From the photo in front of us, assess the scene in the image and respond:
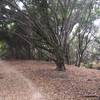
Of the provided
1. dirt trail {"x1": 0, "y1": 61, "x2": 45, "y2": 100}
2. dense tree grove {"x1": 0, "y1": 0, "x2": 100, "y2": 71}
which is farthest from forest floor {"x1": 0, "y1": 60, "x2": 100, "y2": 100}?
dense tree grove {"x1": 0, "y1": 0, "x2": 100, "y2": 71}

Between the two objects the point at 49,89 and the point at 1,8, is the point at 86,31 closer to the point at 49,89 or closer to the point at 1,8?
the point at 1,8

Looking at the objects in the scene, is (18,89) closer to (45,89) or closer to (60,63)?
(45,89)

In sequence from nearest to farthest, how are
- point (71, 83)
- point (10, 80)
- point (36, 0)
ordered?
point (71, 83), point (10, 80), point (36, 0)

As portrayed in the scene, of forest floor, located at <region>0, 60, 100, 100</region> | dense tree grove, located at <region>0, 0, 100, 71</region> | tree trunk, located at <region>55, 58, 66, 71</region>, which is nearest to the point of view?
forest floor, located at <region>0, 60, 100, 100</region>

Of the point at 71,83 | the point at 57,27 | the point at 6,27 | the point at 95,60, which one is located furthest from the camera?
the point at 95,60

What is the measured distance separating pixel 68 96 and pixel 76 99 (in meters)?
0.44

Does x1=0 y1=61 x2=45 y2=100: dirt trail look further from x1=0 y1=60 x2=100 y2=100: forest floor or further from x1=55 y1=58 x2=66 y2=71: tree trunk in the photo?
x1=55 y1=58 x2=66 y2=71: tree trunk

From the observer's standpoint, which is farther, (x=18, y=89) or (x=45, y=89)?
(x=18, y=89)

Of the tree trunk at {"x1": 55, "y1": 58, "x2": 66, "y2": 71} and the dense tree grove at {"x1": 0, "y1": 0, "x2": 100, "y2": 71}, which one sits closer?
the dense tree grove at {"x1": 0, "y1": 0, "x2": 100, "y2": 71}

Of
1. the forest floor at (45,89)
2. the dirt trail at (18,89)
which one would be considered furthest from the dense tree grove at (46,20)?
the dirt trail at (18,89)

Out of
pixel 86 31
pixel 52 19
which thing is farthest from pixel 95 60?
pixel 52 19

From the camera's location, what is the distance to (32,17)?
11906mm

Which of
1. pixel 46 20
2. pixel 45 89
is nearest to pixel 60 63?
pixel 46 20

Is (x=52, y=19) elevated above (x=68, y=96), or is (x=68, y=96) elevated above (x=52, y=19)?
(x=52, y=19)
